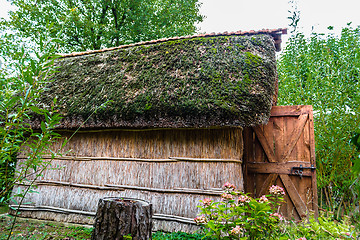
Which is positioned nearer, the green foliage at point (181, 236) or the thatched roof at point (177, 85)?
the green foliage at point (181, 236)

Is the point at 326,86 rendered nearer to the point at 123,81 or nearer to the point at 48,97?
the point at 123,81

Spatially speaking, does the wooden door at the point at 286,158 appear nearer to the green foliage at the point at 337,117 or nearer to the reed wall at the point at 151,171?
the green foliage at the point at 337,117

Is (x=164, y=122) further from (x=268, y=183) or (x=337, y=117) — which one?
(x=337, y=117)

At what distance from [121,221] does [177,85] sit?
2.89 meters

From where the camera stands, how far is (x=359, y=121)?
4.34 m

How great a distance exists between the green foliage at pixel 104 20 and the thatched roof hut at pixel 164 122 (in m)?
6.40

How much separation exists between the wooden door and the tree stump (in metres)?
3.06

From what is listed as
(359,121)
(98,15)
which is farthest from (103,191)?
(98,15)

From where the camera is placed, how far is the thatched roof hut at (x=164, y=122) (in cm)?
415

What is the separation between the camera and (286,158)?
15.0ft

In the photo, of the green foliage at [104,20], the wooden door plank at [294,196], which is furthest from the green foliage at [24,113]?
the green foliage at [104,20]

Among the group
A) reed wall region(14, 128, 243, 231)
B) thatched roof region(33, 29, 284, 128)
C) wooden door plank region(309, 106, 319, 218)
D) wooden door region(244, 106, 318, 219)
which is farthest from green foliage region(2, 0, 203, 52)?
wooden door plank region(309, 106, 319, 218)

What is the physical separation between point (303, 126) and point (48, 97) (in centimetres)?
577

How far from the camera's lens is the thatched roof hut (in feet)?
13.6
